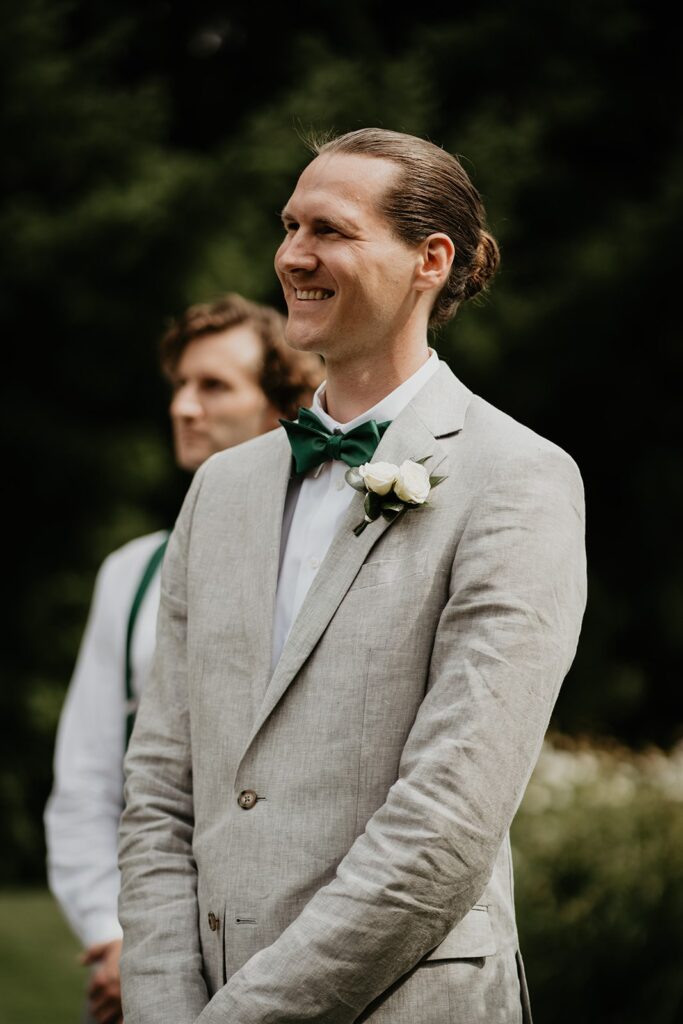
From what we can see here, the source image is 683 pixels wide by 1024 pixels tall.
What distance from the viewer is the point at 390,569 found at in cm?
216

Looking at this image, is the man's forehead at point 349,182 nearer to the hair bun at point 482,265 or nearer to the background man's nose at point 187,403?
the hair bun at point 482,265

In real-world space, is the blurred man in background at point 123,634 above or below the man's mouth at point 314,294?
below

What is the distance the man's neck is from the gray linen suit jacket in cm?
7

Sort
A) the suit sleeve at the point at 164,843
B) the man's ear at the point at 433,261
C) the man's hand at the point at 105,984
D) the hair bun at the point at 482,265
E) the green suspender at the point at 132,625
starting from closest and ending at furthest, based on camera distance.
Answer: the suit sleeve at the point at 164,843, the man's ear at the point at 433,261, the hair bun at the point at 482,265, the man's hand at the point at 105,984, the green suspender at the point at 132,625

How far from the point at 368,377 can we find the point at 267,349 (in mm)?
1345

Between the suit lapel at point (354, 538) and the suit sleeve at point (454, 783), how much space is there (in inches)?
7.2

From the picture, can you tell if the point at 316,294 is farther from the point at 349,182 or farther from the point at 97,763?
the point at 97,763

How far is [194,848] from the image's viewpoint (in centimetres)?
229

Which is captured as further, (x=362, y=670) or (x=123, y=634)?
(x=123, y=634)

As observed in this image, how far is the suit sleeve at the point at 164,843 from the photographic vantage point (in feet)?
7.21

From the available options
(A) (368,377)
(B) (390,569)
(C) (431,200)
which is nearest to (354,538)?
(B) (390,569)

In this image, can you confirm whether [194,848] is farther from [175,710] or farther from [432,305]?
[432,305]

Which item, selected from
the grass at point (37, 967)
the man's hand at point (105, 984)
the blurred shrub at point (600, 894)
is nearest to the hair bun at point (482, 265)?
the man's hand at point (105, 984)

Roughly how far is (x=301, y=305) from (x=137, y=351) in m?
7.69
